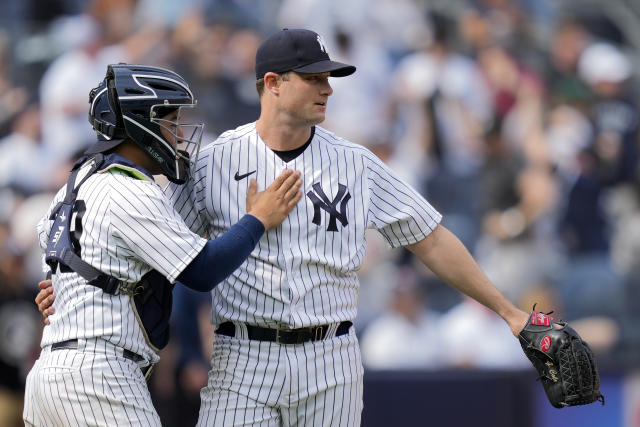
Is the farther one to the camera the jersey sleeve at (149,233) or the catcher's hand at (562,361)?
the catcher's hand at (562,361)

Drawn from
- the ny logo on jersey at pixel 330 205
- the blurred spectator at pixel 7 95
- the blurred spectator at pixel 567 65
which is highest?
the blurred spectator at pixel 567 65

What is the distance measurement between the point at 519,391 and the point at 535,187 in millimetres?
2628

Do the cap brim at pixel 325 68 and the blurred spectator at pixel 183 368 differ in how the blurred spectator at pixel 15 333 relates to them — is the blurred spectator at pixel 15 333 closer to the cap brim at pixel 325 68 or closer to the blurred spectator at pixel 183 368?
the blurred spectator at pixel 183 368

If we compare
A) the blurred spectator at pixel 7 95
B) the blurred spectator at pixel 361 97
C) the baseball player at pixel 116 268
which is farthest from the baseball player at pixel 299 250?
the blurred spectator at pixel 7 95

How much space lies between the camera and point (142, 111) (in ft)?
11.0

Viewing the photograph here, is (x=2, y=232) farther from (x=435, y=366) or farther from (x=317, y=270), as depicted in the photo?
(x=317, y=270)

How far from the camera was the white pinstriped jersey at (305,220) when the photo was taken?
11.5ft

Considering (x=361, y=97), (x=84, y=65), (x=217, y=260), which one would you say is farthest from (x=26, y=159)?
(x=217, y=260)

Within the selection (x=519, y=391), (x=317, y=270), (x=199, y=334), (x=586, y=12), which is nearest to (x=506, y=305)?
(x=317, y=270)

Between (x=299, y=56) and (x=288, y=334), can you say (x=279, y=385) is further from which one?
(x=299, y=56)

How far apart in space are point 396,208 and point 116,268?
1.14m

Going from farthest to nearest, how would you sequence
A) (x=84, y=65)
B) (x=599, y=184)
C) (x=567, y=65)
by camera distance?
1. (x=567, y=65)
2. (x=599, y=184)
3. (x=84, y=65)

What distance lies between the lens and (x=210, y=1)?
912 centimetres

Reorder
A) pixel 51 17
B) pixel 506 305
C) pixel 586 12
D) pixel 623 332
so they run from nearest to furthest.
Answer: pixel 506 305, pixel 623 332, pixel 51 17, pixel 586 12
